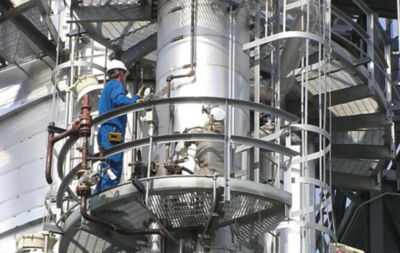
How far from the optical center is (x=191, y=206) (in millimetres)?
15805

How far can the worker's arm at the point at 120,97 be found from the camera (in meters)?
16.9

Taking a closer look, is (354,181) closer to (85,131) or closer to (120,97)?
(120,97)

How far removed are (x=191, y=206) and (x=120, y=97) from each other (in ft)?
7.48

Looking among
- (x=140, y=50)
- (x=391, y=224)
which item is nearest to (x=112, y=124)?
(x=140, y=50)

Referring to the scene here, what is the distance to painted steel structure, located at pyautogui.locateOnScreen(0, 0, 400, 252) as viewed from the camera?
51.9 ft

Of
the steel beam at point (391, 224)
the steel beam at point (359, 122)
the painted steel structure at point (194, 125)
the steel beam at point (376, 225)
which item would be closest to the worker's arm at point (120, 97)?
the painted steel structure at point (194, 125)

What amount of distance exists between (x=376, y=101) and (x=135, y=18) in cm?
505

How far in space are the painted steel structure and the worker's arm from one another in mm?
464

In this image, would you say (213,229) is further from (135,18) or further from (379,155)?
(379,155)

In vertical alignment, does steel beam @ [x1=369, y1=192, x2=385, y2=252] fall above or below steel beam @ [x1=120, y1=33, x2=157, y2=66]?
below

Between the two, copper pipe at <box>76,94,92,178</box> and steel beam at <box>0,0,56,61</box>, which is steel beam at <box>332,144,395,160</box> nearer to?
steel beam at <box>0,0,56,61</box>

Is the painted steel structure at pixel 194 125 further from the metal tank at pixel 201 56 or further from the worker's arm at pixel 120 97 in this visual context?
the worker's arm at pixel 120 97

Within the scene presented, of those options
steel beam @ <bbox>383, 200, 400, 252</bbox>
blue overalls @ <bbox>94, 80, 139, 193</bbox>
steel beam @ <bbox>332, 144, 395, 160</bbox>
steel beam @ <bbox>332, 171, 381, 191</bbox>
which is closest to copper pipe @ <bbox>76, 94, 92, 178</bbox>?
blue overalls @ <bbox>94, 80, 139, 193</bbox>

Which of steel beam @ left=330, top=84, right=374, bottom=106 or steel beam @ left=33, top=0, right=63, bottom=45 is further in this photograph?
steel beam @ left=33, top=0, right=63, bottom=45
